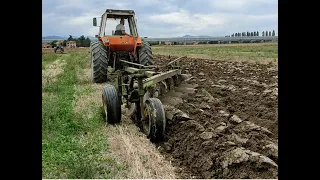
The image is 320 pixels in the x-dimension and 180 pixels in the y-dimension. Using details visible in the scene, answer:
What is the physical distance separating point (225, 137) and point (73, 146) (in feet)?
6.04

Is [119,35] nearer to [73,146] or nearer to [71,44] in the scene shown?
[73,146]

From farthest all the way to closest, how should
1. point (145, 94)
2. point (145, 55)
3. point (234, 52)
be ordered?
point (234, 52), point (145, 55), point (145, 94)

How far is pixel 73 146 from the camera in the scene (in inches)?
179

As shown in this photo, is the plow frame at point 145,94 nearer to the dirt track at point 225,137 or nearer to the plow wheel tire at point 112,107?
the plow wheel tire at point 112,107

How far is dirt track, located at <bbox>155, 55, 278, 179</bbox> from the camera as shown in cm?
379

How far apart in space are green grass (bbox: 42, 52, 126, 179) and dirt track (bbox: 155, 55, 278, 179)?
813 mm

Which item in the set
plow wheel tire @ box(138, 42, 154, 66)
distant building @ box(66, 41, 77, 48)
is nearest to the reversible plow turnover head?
plow wheel tire @ box(138, 42, 154, 66)

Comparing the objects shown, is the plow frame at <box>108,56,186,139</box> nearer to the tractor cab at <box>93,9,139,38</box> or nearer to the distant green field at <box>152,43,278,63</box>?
the tractor cab at <box>93,9,139,38</box>

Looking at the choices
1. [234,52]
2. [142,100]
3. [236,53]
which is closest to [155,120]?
[142,100]
